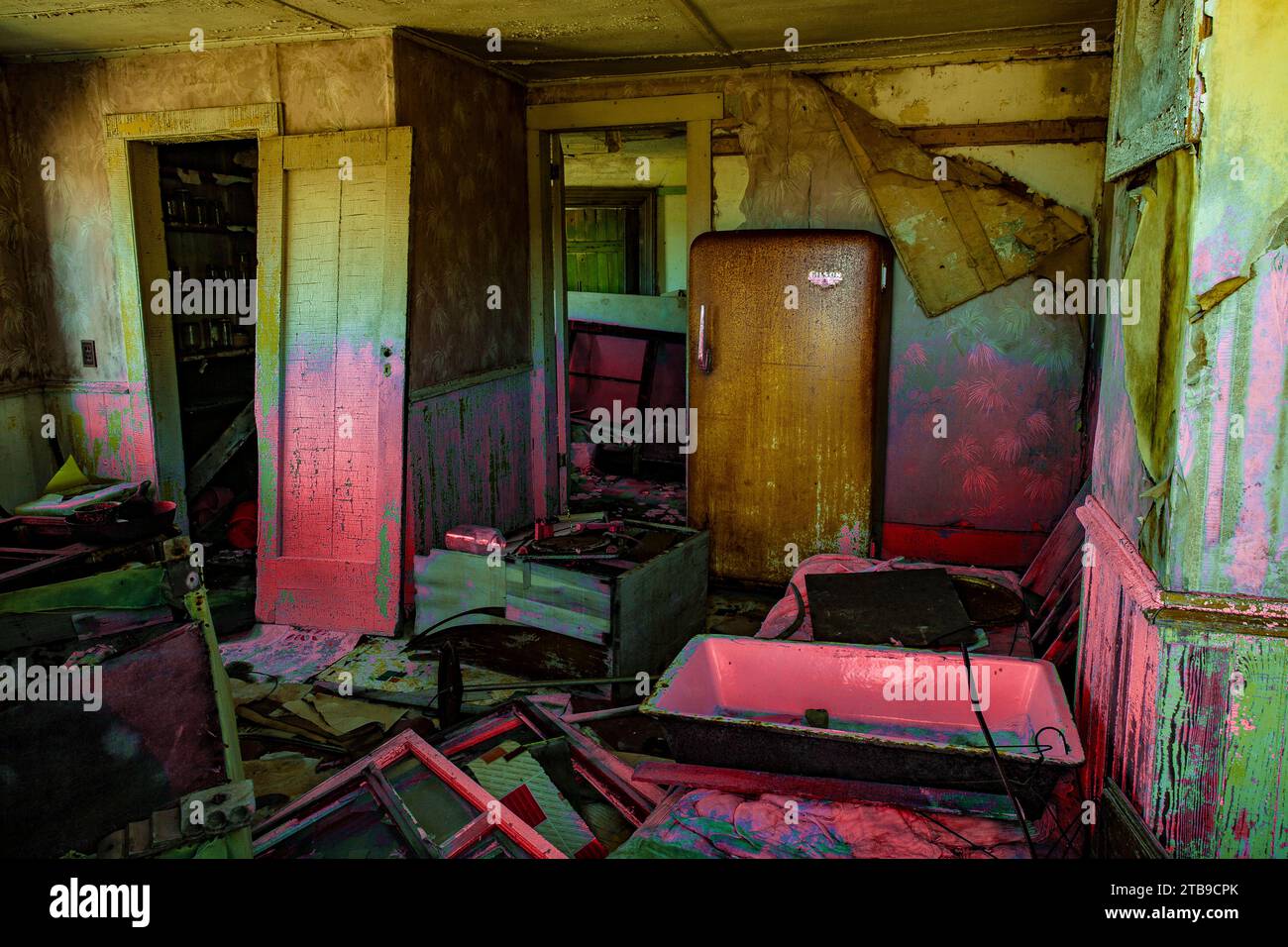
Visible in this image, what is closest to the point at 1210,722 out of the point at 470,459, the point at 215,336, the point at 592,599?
the point at 592,599

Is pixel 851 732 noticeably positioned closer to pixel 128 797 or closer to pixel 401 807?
pixel 401 807

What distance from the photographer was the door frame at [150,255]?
175 inches

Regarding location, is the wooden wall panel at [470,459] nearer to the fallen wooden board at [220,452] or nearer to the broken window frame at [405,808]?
the fallen wooden board at [220,452]

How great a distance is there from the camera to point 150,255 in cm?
478

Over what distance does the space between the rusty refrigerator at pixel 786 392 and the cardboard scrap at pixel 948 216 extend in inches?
11.9

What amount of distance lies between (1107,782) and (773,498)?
256 cm

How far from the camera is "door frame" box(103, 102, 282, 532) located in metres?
4.44

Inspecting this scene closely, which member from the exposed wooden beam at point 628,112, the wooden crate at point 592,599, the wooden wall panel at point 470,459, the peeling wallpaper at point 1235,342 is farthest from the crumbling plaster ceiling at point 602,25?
the peeling wallpaper at point 1235,342

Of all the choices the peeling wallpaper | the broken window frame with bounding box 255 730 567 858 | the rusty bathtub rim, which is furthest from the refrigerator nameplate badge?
the broken window frame with bounding box 255 730 567 858

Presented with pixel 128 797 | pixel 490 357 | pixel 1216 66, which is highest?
pixel 1216 66

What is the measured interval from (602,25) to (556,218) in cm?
174

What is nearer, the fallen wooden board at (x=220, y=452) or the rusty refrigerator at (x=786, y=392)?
the rusty refrigerator at (x=786, y=392)
